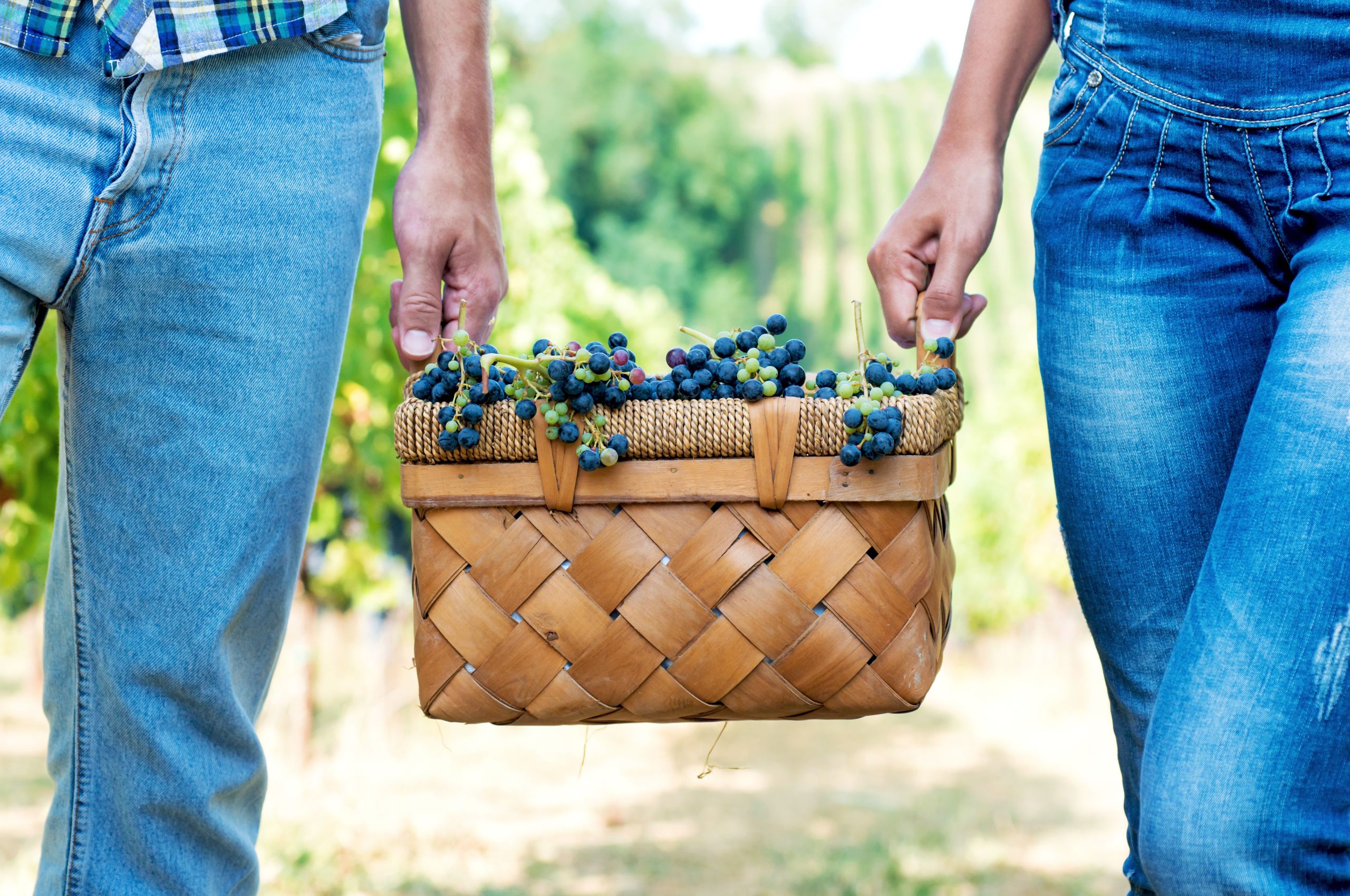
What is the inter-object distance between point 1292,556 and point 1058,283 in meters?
0.33

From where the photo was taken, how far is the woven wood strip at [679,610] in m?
1.03

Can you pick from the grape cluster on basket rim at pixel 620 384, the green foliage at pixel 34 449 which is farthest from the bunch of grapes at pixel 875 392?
the green foliage at pixel 34 449

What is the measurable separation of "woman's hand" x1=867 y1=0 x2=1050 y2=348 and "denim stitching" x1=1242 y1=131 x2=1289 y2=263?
243mm

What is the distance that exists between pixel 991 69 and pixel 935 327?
259 mm

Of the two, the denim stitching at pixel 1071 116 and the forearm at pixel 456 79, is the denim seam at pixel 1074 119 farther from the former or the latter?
the forearm at pixel 456 79

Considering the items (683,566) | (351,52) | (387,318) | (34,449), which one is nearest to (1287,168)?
(683,566)

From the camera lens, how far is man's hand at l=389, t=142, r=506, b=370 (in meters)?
1.17

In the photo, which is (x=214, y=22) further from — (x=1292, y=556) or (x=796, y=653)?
(x=1292, y=556)

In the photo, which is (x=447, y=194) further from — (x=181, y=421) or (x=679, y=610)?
(x=679, y=610)

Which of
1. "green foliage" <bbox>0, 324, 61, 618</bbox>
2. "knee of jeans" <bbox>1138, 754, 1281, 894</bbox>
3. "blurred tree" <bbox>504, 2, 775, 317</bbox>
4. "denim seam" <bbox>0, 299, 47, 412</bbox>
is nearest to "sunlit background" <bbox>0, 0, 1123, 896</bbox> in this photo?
"green foliage" <bbox>0, 324, 61, 618</bbox>

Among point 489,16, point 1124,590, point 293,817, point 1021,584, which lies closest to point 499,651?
point 1124,590

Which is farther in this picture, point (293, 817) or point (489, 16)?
point (293, 817)

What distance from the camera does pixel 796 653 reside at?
104 cm

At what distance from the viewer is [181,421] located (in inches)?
40.4
